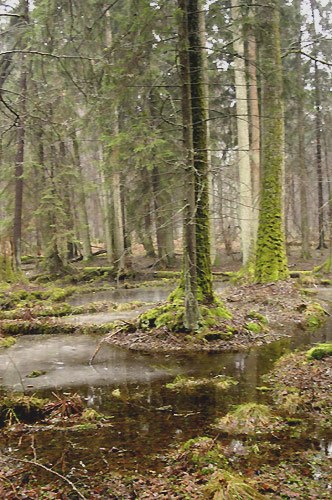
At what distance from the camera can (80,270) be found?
2480 cm

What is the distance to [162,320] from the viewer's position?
411 inches

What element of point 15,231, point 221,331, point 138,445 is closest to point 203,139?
point 221,331

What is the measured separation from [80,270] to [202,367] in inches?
683

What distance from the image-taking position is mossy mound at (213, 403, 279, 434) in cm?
547

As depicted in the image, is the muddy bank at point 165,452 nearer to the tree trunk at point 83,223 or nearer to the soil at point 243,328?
the soil at point 243,328

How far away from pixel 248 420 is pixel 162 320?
4.98 metres

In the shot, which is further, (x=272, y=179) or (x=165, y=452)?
(x=272, y=179)

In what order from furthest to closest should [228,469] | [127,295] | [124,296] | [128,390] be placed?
1. [127,295]
2. [124,296]
3. [128,390]
4. [228,469]

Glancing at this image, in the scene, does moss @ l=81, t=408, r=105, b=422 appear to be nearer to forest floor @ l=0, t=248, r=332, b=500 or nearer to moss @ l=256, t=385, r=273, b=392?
forest floor @ l=0, t=248, r=332, b=500

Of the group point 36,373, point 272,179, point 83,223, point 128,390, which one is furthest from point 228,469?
point 83,223

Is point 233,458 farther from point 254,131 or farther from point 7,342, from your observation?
point 254,131

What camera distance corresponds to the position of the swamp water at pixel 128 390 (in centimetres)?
512

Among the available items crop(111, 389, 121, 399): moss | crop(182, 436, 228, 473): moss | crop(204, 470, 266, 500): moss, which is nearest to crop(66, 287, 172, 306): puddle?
crop(111, 389, 121, 399): moss

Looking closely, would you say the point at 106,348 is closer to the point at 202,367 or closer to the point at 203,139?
the point at 202,367
